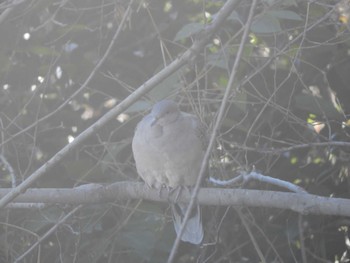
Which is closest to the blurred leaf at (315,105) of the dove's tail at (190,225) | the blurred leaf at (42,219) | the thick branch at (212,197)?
the dove's tail at (190,225)

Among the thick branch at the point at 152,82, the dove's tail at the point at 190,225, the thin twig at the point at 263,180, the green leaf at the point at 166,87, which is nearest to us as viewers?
the thick branch at the point at 152,82

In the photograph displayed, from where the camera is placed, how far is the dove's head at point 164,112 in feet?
13.9

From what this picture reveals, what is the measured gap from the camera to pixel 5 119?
15.7 ft

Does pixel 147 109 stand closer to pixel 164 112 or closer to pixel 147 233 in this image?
pixel 164 112

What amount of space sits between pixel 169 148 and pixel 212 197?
885 millimetres

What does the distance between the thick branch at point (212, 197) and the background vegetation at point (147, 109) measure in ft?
1.89

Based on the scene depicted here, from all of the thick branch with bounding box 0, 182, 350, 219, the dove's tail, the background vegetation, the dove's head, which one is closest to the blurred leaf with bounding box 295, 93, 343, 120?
the background vegetation

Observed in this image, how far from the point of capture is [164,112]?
14.0ft

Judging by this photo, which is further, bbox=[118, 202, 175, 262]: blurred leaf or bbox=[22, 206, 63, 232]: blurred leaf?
bbox=[22, 206, 63, 232]: blurred leaf

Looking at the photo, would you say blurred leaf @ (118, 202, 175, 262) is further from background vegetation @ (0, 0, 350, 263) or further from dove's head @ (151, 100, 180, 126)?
dove's head @ (151, 100, 180, 126)

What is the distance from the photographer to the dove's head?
423cm

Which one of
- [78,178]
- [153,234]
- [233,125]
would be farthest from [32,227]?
[233,125]

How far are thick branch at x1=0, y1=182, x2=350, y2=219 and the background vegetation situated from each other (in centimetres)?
58

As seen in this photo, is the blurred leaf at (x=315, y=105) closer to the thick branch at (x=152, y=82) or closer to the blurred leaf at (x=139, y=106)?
the blurred leaf at (x=139, y=106)
